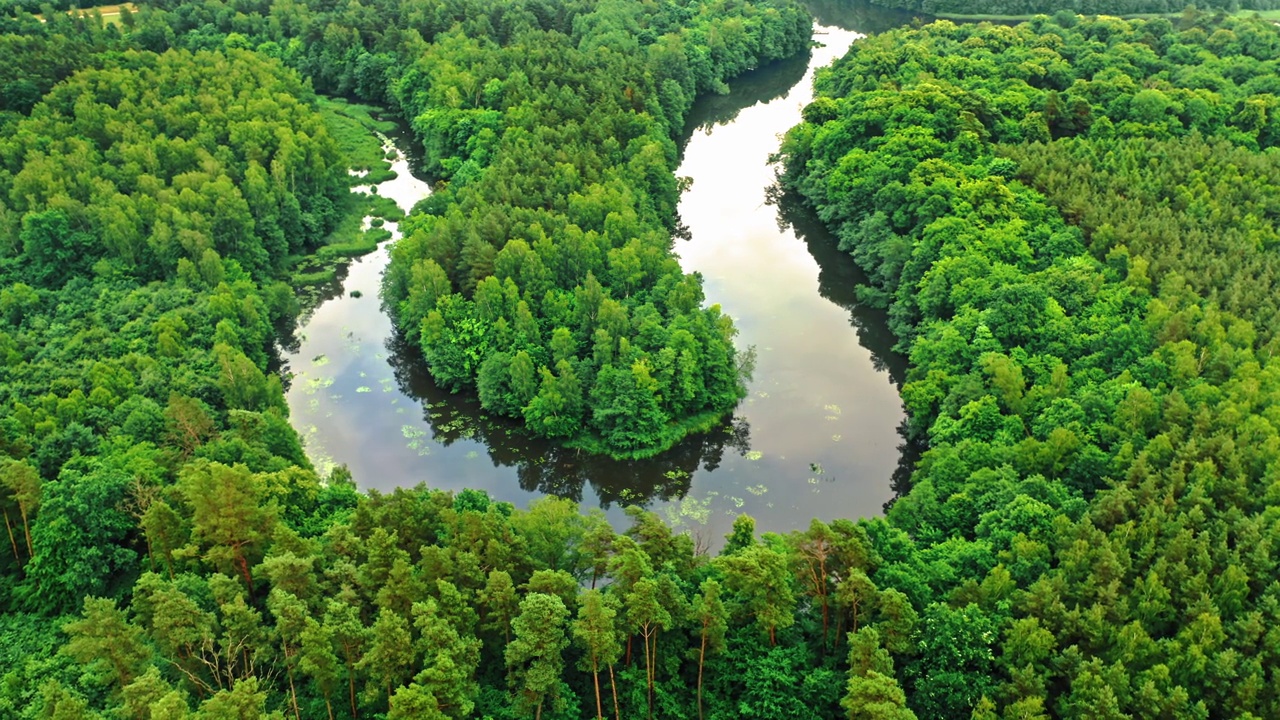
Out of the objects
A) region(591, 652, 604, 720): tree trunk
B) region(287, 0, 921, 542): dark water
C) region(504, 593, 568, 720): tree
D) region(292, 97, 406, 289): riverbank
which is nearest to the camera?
region(504, 593, 568, 720): tree

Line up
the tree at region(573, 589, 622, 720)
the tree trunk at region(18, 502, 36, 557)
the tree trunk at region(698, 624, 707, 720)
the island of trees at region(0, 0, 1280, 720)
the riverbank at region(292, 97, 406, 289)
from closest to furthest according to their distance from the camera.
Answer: the tree at region(573, 589, 622, 720) < the island of trees at region(0, 0, 1280, 720) < the tree trunk at region(698, 624, 707, 720) < the tree trunk at region(18, 502, 36, 557) < the riverbank at region(292, 97, 406, 289)

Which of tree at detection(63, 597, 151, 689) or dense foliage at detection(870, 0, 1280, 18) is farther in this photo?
dense foliage at detection(870, 0, 1280, 18)

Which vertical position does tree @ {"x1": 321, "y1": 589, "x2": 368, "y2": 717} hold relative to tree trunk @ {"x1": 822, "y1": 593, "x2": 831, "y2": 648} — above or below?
below

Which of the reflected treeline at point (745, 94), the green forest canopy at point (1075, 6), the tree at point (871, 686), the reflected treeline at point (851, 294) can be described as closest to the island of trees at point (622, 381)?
the tree at point (871, 686)

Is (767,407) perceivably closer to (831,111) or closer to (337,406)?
(337,406)

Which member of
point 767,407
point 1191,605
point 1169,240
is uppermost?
point 1169,240

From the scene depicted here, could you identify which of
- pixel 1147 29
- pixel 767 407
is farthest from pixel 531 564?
pixel 1147 29

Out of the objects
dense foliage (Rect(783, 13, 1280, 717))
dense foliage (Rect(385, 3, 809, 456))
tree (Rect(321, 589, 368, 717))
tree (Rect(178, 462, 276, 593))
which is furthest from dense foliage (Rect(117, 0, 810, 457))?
tree (Rect(321, 589, 368, 717))

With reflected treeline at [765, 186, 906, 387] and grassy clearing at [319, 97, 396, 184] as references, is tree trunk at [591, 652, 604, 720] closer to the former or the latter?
reflected treeline at [765, 186, 906, 387]

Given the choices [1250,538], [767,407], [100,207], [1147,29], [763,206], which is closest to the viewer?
[1250,538]
